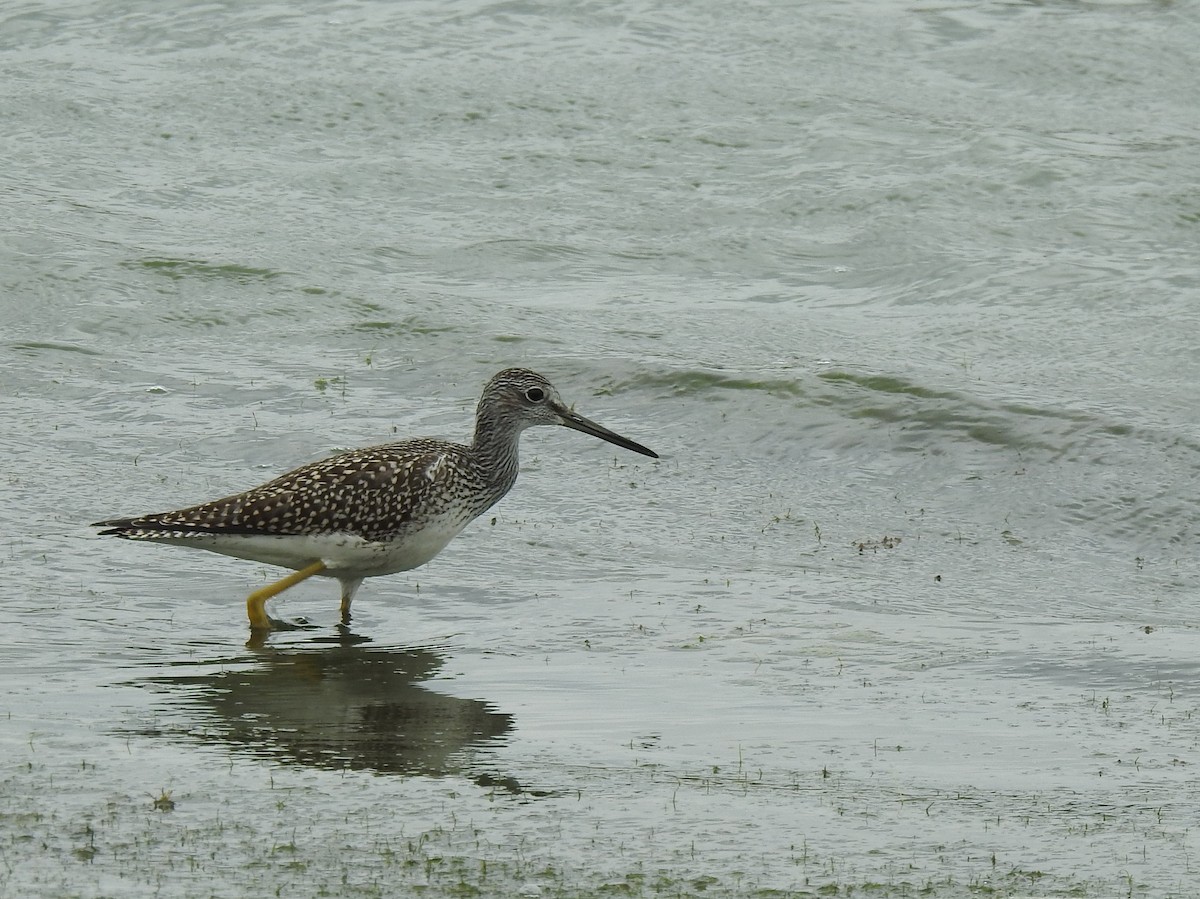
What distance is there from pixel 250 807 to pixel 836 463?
7650 mm

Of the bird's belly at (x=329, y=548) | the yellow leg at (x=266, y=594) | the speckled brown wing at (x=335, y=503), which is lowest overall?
the yellow leg at (x=266, y=594)

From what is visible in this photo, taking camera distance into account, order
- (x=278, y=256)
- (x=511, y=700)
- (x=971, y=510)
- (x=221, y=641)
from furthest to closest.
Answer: (x=278, y=256), (x=971, y=510), (x=221, y=641), (x=511, y=700)

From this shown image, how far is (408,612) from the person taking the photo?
10195 millimetres

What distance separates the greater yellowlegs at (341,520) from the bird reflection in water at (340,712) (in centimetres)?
75

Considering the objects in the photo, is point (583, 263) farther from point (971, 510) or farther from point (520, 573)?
point (520, 573)

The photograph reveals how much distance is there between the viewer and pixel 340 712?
8.22 meters

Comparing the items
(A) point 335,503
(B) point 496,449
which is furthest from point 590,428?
(A) point 335,503

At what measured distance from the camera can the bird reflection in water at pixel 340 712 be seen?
7.52 m

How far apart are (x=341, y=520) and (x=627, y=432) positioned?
15.1 feet

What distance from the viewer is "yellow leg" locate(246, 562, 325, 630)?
961 cm

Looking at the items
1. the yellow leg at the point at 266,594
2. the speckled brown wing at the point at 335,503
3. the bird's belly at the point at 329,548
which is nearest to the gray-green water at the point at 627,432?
the yellow leg at the point at 266,594

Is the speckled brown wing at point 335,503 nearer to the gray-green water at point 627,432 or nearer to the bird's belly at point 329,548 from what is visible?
the bird's belly at point 329,548

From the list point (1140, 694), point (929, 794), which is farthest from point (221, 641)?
point (1140, 694)

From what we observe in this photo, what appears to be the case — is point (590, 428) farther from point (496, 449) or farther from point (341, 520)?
point (341, 520)
